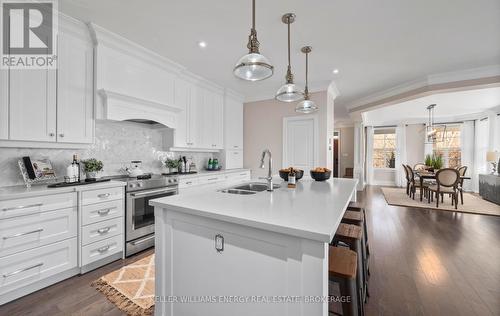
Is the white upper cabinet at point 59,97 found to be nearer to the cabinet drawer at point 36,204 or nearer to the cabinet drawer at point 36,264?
the cabinet drawer at point 36,204

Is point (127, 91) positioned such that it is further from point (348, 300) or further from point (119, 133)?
point (348, 300)

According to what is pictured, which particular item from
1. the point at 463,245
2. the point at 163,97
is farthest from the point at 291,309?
the point at 463,245

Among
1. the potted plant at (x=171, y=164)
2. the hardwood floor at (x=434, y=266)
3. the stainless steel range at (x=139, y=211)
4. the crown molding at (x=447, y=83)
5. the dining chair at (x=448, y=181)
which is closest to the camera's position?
the hardwood floor at (x=434, y=266)

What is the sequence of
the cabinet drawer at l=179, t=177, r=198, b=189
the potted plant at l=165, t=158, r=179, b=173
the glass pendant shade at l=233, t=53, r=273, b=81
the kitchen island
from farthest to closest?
the potted plant at l=165, t=158, r=179, b=173
the cabinet drawer at l=179, t=177, r=198, b=189
the glass pendant shade at l=233, t=53, r=273, b=81
the kitchen island

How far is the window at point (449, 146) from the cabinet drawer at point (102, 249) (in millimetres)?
10023

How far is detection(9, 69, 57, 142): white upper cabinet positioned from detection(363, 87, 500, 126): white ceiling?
21.5 ft

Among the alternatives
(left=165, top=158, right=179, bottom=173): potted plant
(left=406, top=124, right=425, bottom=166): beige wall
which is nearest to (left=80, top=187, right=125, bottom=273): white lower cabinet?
(left=165, top=158, right=179, bottom=173): potted plant

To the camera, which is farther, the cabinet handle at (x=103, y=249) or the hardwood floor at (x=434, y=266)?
the cabinet handle at (x=103, y=249)

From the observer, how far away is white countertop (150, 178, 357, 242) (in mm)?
984

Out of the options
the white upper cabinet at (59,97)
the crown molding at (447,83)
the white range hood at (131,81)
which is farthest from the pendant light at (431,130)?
the white upper cabinet at (59,97)

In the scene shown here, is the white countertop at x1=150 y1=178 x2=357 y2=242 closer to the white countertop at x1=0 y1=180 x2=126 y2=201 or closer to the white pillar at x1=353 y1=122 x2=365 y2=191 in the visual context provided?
the white countertop at x1=0 y1=180 x2=126 y2=201

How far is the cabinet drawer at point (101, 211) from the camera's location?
7.12 ft

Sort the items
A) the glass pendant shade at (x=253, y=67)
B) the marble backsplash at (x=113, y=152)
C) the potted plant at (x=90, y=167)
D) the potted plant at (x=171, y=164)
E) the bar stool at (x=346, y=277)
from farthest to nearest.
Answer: the potted plant at (x=171, y=164), the potted plant at (x=90, y=167), the marble backsplash at (x=113, y=152), the glass pendant shade at (x=253, y=67), the bar stool at (x=346, y=277)

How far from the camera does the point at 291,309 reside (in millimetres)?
1012
